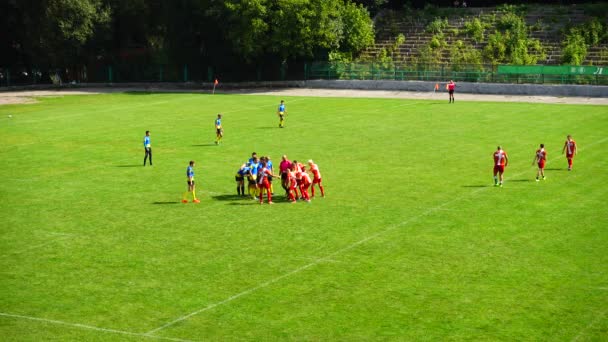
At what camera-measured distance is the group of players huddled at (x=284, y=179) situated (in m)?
32.9

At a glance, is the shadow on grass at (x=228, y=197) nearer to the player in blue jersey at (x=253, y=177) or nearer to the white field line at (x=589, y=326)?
the player in blue jersey at (x=253, y=177)

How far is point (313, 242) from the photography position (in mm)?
27156

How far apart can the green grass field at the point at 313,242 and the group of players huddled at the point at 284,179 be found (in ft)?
2.56

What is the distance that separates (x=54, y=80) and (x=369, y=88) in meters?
36.8

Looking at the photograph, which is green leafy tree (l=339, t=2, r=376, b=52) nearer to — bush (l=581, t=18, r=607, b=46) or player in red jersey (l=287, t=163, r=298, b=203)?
bush (l=581, t=18, r=607, b=46)

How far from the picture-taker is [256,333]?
19672 mm

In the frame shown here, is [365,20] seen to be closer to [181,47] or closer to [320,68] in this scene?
[320,68]

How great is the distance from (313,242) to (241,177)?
793 centimetres

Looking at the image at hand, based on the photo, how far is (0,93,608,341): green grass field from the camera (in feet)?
67.0

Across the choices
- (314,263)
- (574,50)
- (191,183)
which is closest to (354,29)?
(574,50)

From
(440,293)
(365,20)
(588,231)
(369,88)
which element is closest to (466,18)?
(365,20)

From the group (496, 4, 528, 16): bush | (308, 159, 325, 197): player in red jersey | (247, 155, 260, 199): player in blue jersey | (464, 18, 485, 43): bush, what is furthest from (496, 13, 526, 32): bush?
(247, 155, 260, 199): player in blue jersey

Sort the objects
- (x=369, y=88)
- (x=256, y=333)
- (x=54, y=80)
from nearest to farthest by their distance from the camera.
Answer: (x=256, y=333)
(x=369, y=88)
(x=54, y=80)

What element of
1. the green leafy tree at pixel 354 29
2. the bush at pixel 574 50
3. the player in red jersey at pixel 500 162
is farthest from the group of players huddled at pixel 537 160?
the green leafy tree at pixel 354 29
